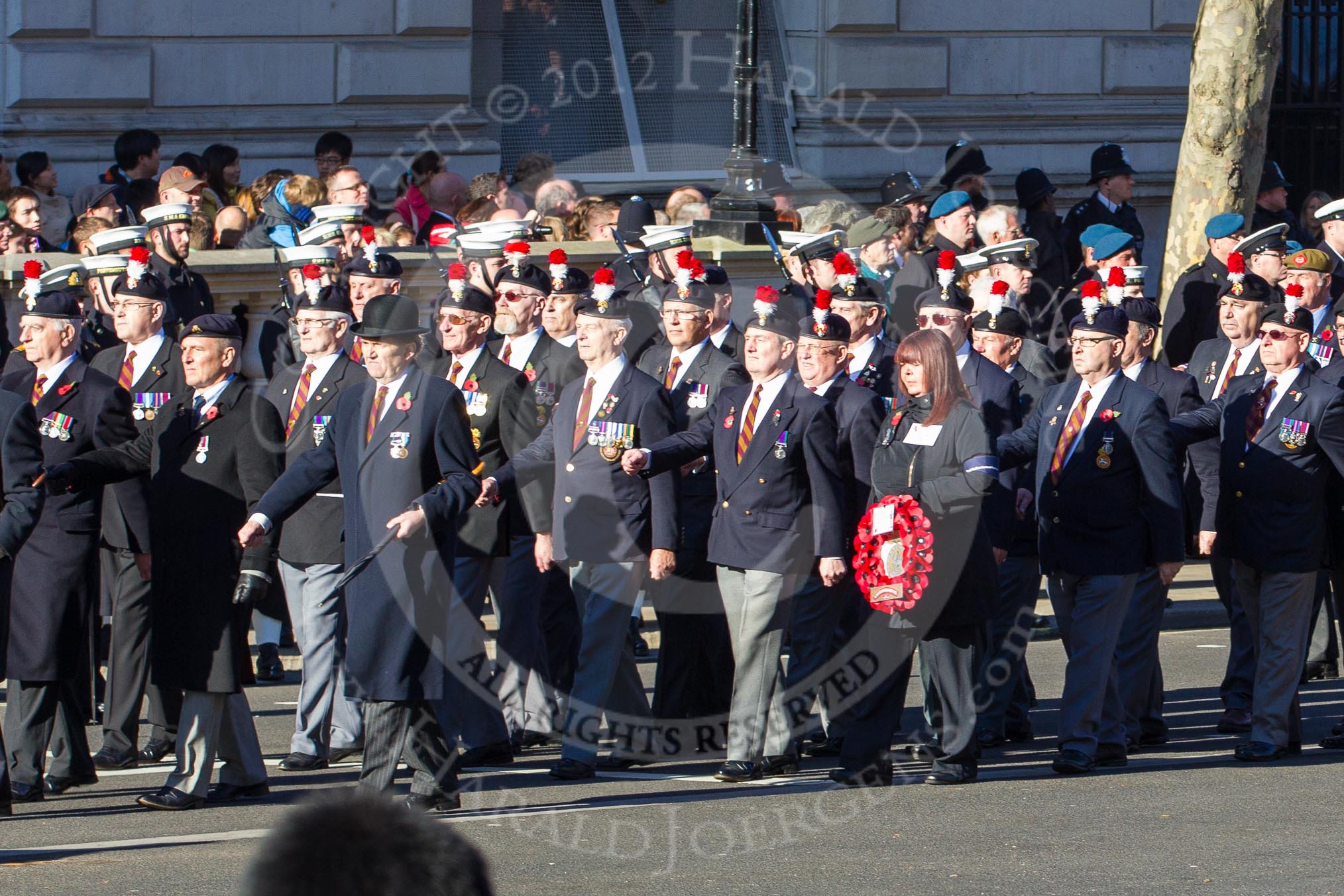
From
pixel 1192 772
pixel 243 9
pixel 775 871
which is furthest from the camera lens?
pixel 243 9

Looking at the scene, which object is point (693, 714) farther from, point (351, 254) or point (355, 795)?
point (355, 795)

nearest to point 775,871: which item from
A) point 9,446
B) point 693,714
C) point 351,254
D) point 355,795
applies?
point 693,714

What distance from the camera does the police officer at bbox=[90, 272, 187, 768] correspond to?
9000 mm

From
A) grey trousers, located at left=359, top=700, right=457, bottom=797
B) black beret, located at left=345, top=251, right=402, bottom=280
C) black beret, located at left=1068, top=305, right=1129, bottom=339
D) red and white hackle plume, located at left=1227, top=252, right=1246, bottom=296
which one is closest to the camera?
grey trousers, located at left=359, top=700, right=457, bottom=797

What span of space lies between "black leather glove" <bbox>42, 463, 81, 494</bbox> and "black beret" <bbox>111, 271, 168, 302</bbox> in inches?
57.5

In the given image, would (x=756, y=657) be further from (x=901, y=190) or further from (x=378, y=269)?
(x=901, y=190)

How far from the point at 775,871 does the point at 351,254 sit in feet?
19.1

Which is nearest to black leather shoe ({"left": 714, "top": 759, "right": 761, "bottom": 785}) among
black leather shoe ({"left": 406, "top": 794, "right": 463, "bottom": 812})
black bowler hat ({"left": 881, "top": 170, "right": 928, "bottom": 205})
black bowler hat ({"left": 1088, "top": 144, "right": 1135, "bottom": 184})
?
black leather shoe ({"left": 406, "top": 794, "right": 463, "bottom": 812})

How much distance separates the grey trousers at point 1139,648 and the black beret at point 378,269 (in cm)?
359

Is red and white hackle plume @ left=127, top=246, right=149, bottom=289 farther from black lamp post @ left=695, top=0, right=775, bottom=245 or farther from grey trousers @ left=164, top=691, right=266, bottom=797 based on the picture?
black lamp post @ left=695, top=0, right=775, bottom=245

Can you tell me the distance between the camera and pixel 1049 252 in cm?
1518

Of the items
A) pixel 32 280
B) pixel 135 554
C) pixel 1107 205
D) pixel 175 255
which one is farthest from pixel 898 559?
pixel 1107 205

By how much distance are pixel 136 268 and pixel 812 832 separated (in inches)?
156

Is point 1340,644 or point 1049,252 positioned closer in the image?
point 1340,644
